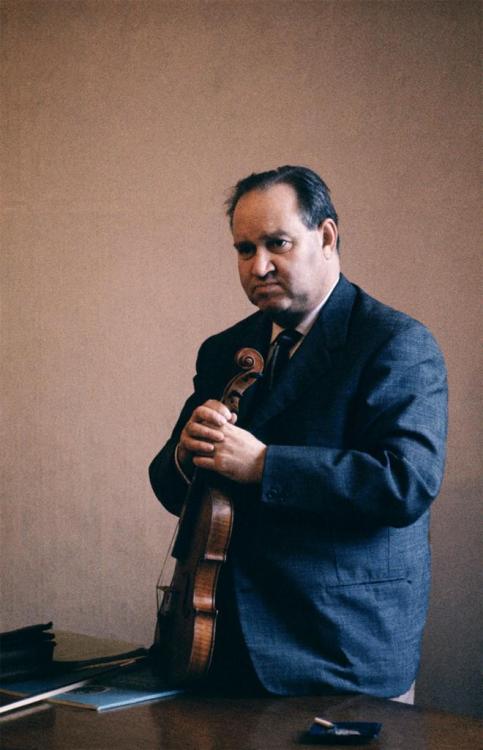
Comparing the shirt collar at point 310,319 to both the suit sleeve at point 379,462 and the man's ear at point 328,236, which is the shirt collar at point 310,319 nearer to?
the man's ear at point 328,236

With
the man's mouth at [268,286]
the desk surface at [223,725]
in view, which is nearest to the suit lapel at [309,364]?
the man's mouth at [268,286]

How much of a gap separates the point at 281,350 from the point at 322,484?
1.38 feet

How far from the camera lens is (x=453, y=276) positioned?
10.1ft

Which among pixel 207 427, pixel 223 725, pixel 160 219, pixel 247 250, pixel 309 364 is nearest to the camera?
A: pixel 223 725

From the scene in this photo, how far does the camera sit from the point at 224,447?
1.73 metres

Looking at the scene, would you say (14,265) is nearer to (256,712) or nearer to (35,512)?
(35,512)

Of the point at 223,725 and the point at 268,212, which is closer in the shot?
the point at 223,725

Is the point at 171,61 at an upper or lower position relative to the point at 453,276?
upper

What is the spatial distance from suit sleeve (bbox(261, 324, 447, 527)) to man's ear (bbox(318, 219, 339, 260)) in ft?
1.08

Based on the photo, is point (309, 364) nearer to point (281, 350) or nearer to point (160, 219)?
point (281, 350)

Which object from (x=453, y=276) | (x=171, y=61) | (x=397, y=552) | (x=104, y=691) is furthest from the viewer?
(x=171, y=61)

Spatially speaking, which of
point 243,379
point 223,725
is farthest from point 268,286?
point 223,725

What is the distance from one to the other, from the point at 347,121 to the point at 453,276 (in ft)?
2.14

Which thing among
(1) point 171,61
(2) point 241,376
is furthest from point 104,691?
(1) point 171,61
